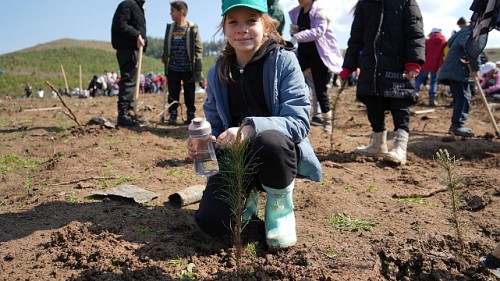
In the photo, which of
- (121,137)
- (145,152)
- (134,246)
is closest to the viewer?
(134,246)

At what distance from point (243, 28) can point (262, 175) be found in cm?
83

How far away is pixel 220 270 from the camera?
2.00m

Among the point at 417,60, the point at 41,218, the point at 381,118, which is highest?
the point at 417,60

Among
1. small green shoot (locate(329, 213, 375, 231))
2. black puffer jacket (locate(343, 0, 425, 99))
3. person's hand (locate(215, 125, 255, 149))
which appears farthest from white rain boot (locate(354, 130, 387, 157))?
person's hand (locate(215, 125, 255, 149))

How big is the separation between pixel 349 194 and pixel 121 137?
3416 millimetres

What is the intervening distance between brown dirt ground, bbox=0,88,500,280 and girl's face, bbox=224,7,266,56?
1.11 metres

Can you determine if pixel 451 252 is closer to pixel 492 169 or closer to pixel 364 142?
pixel 492 169

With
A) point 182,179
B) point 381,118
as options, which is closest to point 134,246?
point 182,179

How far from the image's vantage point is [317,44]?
17.8 feet

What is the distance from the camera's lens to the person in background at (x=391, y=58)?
396 centimetres

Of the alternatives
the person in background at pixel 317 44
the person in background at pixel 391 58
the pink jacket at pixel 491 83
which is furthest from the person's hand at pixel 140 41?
the pink jacket at pixel 491 83

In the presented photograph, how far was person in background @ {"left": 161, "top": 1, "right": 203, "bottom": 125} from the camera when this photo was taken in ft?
21.1

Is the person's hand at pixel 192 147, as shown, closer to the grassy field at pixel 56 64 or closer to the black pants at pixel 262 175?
the black pants at pixel 262 175

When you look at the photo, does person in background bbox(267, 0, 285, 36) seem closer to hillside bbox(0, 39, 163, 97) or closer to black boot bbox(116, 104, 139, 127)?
black boot bbox(116, 104, 139, 127)
